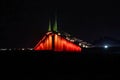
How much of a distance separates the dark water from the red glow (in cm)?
3793

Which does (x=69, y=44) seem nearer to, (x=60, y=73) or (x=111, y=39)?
(x=111, y=39)

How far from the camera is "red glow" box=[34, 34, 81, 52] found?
159 ft

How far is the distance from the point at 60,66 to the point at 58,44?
4410cm

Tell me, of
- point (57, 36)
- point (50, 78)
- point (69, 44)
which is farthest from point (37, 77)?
point (57, 36)

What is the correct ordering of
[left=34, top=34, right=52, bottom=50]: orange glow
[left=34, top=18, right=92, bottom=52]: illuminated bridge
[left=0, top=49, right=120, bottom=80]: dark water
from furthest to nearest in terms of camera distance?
[left=34, top=34, right=52, bottom=50]: orange glow < [left=34, top=18, right=92, bottom=52]: illuminated bridge < [left=0, top=49, right=120, bottom=80]: dark water

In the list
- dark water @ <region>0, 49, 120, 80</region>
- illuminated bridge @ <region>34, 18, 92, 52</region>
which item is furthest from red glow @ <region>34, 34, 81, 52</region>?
dark water @ <region>0, 49, 120, 80</region>

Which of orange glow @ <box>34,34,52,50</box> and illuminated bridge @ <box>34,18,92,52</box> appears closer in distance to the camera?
illuminated bridge @ <box>34,18,92,52</box>

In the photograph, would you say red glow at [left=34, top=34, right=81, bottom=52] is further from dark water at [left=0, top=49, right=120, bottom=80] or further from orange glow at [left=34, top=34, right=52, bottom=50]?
dark water at [left=0, top=49, right=120, bottom=80]

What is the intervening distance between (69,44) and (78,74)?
41.4 meters


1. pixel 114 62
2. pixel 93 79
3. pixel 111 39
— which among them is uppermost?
pixel 111 39

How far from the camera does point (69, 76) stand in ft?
25.7

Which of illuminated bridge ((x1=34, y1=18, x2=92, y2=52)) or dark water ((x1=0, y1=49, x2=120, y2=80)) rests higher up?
illuminated bridge ((x1=34, y1=18, x2=92, y2=52))

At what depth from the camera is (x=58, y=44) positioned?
171 ft

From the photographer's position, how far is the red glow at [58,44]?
1903 inches
